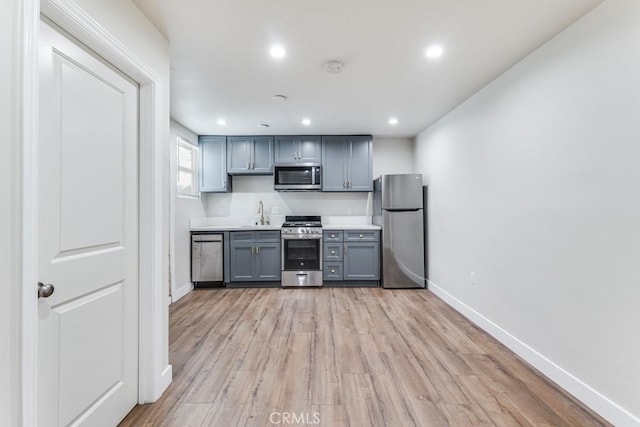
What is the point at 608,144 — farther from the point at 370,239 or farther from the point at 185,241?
the point at 185,241

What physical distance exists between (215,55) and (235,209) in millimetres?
2964

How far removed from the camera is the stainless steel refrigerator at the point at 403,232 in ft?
13.6

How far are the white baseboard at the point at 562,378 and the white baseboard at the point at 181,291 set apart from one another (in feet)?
11.9

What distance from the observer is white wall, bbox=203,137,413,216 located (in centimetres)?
486

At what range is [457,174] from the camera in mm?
3305

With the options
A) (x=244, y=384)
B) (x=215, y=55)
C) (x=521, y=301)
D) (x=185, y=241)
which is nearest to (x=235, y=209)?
(x=185, y=241)

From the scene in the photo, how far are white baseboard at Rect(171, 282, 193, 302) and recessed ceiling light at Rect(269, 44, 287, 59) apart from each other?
315cm

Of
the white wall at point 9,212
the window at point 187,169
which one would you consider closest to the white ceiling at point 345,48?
the window at point 187,169

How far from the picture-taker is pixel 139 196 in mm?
1756

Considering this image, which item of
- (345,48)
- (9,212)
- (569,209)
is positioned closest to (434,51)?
(345,48)

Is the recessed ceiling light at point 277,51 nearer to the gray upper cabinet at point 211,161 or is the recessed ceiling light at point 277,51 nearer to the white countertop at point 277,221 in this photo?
the gray upper cabinet at point 211,161

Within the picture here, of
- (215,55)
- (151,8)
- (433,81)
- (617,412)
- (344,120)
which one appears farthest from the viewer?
(344,120)

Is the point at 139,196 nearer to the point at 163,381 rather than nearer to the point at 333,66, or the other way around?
the point at 163,381

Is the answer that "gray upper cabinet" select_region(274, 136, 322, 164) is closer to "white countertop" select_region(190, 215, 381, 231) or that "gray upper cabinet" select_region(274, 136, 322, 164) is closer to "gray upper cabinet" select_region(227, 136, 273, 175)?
"gray upper cabinet" select_region(227, 136, 273, 175)
